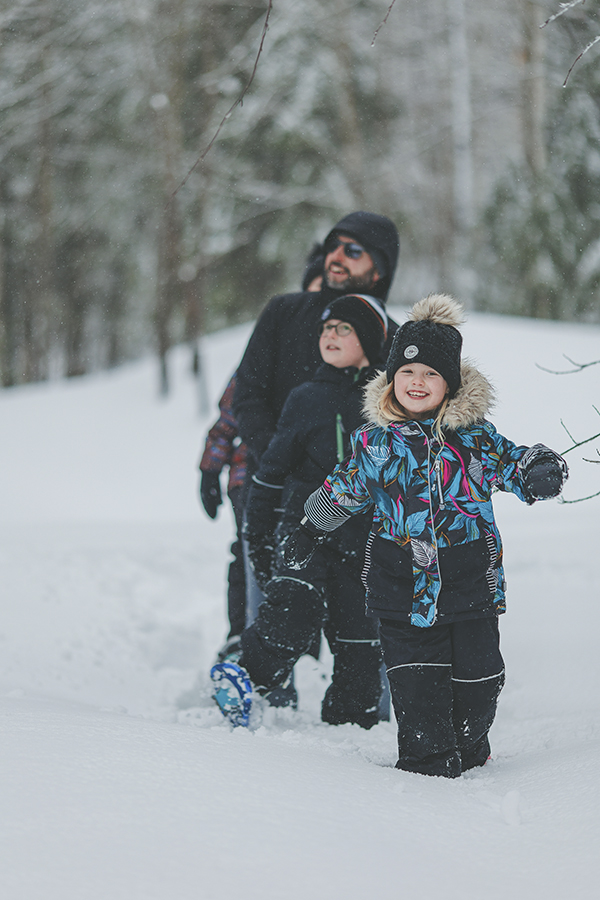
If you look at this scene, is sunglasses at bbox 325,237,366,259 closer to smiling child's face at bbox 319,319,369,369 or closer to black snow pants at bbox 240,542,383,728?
smiling child's face at bbox 319,319,369,369

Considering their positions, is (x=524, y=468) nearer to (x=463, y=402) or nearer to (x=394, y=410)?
(x=463, y=402)

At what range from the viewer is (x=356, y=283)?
3.22 metres

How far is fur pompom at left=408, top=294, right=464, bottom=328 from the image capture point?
248 centimetres

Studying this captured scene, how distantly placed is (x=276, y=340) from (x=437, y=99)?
48.6 feet

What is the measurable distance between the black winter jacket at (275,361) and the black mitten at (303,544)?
667mm

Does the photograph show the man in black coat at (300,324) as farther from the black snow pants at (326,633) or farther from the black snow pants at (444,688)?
the black snow pants at (444,688)

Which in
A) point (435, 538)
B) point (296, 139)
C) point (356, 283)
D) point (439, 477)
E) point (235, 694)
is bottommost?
point (235, 694)

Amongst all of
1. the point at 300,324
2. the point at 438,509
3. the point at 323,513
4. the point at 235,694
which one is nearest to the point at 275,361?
the point at 300,324

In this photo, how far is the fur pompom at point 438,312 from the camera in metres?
2.48

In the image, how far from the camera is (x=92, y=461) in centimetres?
1037

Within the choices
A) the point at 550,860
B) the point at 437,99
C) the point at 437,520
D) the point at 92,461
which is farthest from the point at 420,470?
the point at 437,99

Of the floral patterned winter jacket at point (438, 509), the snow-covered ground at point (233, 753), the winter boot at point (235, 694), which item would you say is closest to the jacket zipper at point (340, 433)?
the floral patterned winter jacket at point (438, 509)

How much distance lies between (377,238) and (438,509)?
A: 1343mm

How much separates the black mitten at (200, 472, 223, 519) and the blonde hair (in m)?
1.50
